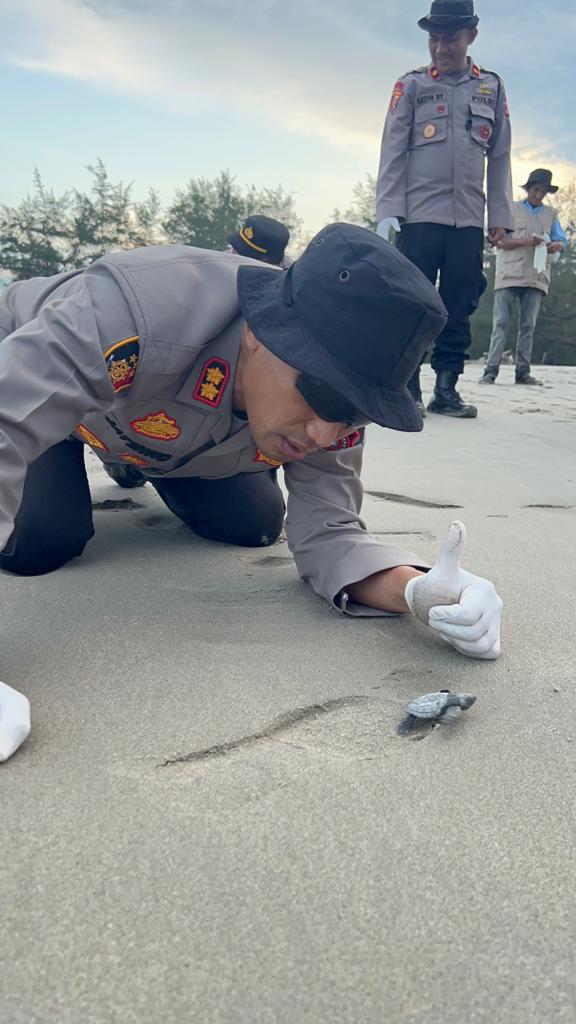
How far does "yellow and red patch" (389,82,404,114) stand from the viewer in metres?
3.27

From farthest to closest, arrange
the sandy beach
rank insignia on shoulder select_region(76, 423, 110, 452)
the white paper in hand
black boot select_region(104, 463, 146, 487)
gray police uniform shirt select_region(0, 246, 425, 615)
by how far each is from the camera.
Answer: the white paper in hand, black boot select_region(104, 463, 146, 487), rank insignia on shoulder select_region(76, 423, 110, 452), gray police uniform shirt select_region(0, 246, 425, 615), the sandy beach

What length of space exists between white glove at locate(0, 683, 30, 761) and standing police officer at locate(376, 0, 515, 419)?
266 cm

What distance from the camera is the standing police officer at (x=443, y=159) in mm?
3244

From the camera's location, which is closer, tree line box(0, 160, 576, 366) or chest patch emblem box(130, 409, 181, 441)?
chest patch emblem box(130, 409, 181, 441)

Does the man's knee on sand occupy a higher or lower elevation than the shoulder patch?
lower

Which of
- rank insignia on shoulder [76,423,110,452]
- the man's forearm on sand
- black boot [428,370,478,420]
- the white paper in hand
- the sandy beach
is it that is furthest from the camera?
the white paper in hand

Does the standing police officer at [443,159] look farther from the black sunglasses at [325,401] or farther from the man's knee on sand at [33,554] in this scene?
the black sunglasses at [325,401]

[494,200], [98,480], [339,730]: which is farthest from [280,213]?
[339,730]

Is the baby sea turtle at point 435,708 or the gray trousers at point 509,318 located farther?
the gray trousers at point 509,318

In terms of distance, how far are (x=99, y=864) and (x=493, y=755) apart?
1.41ft

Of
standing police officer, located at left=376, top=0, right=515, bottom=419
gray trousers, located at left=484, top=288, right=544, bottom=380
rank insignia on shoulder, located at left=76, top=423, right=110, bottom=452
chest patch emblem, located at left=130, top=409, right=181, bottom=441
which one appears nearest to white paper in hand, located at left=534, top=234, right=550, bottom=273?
gray trousers, located at left=484, top=288, right=544, bottom=380

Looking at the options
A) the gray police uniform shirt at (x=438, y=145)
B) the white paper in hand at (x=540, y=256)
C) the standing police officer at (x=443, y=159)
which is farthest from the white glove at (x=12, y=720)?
the white paper in hand at (x=540, y=256)

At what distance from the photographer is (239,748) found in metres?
0.87

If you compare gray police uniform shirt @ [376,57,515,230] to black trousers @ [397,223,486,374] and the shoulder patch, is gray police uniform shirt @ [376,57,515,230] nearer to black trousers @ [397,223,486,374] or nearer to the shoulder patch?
black trousers @ [397,223,486,374]
